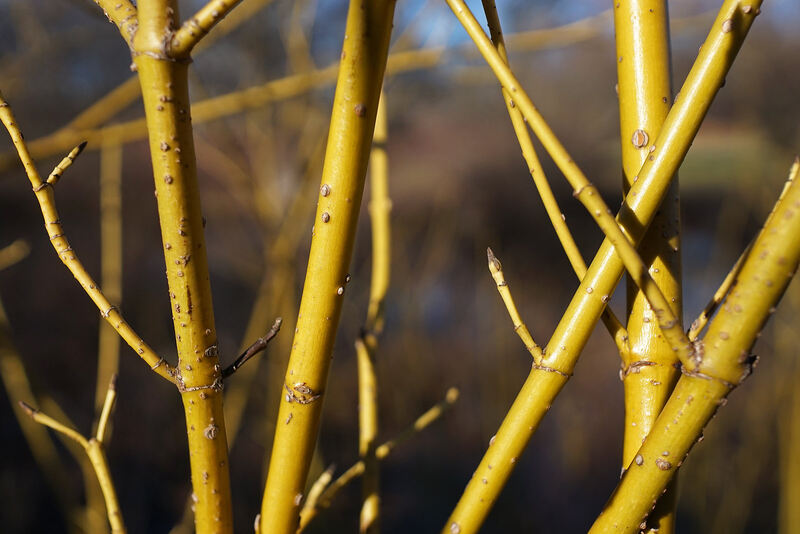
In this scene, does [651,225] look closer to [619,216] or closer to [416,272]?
[619,216]

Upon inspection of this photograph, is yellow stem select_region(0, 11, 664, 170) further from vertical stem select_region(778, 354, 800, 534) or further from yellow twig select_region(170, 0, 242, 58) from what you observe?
vertical stem select_region(778, 354, 800, 534)

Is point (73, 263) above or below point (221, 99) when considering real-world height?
below

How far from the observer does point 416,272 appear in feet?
6.54

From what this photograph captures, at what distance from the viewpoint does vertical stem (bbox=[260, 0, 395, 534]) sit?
19 cm

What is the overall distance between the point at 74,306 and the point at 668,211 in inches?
100

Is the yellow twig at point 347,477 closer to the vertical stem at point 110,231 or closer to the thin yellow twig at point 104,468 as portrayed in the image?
the thin yellow twig at point 104,468

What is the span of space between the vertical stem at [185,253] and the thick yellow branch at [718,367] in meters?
0.15

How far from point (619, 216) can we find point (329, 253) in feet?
0.36

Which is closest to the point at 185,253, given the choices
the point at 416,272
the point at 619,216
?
the point at 619,216

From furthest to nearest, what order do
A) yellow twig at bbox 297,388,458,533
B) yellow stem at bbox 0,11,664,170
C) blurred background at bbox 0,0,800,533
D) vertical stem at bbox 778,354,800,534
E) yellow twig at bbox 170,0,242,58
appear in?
blurred background at bbox 0,0,800,533
vertical stem at bbox 778,354,800,534
yellow stem at bbox 0,11,664,170
yellow twig at bbox 297,388,458,533
yellow twig at bbox 170,0,242,58

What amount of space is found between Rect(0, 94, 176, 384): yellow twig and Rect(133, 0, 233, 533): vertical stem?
0.01 m

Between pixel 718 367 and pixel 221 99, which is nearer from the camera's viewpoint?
pixel 718 367

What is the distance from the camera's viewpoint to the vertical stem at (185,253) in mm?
183

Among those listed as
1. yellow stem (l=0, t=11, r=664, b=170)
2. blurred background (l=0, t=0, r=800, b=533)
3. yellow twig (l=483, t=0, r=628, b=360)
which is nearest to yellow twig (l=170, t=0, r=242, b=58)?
yellow twig (l=483, t=0, r=628, b=360)
